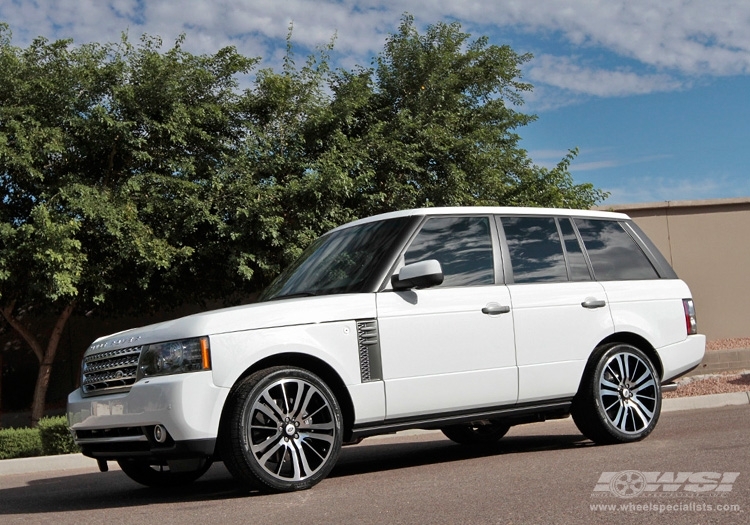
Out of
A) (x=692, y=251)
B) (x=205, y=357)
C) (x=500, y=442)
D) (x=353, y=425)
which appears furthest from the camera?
(x=692, y=251)

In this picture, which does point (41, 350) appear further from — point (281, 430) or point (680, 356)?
point (680, 356)

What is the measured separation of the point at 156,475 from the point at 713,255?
17564 millimetres

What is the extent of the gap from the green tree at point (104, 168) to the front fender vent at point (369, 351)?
1016 centimetres

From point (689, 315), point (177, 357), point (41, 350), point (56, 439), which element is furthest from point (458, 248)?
point (41, 350)

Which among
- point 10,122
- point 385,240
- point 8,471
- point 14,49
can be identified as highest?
point 14,49

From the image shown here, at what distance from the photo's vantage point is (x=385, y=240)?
23.0 feet

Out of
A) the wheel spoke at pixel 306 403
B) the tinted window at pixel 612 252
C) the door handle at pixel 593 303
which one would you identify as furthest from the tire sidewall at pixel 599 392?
the wheel spoke at pixel 306 403

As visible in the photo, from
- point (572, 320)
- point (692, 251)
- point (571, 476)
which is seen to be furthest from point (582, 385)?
point (692, 251)

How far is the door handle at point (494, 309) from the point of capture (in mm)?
7036

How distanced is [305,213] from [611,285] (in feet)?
32.4

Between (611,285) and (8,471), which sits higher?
(611,285)

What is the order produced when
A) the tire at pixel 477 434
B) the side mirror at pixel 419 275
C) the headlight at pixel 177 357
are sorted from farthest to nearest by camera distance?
1. the tire at pixel 477 434
2. the side mirror at pixel 419 275
3. the headlight at pixel 177 357

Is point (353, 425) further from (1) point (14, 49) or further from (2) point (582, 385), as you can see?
(1) point (14, 49)

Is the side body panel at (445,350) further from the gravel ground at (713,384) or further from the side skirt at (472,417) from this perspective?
the gravel ground at (713,384)
